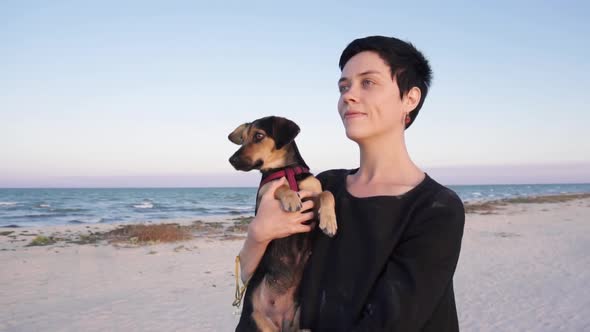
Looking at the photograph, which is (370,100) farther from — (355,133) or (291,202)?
(291,202)

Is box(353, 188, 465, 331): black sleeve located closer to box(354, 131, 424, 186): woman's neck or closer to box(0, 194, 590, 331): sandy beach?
box(354, 131, 424, 186): woman's neck

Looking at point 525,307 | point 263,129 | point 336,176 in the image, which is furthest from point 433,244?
point 525,307

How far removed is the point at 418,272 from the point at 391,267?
120 millimetres

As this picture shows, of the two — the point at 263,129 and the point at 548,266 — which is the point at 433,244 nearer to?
the point at 263,129

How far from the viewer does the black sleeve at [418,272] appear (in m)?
1.80

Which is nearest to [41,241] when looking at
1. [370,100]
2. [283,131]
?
[283,131]

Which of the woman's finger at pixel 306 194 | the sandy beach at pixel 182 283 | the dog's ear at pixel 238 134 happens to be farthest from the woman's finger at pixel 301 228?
the sandy beach at pixel 182 283

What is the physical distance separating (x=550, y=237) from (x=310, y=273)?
59.4ft

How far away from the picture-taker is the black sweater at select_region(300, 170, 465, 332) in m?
1.83

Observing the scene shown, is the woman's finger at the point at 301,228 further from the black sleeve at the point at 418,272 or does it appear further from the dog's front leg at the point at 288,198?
the black sleeve at the point at 418,272

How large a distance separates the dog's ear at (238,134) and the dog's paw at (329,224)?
4.95ft

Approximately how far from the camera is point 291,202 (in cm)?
271

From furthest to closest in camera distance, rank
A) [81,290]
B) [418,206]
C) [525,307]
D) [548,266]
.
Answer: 1. [548,266]
2. [81,290]
3. [525,307]
4. [418,206]

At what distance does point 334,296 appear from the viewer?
2.05m
